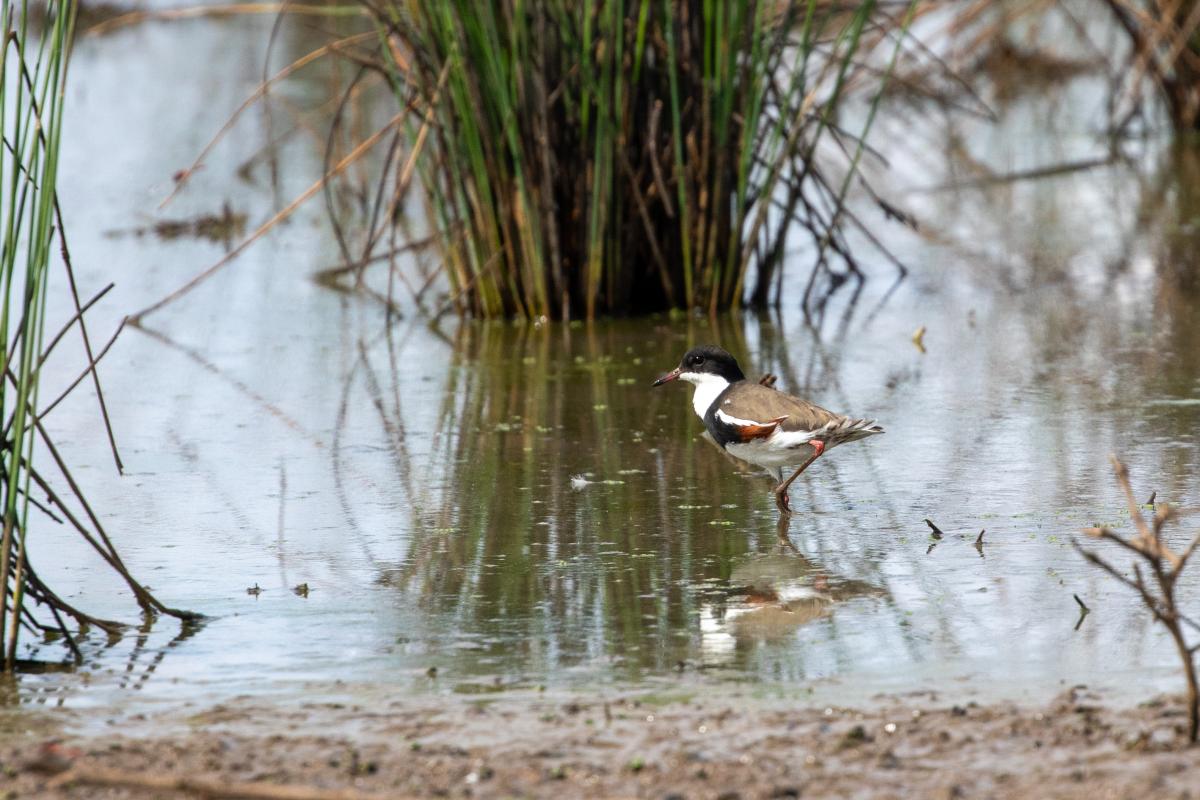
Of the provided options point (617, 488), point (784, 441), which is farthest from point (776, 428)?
point (617, 488)

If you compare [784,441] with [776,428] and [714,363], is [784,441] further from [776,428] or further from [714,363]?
[714,363]

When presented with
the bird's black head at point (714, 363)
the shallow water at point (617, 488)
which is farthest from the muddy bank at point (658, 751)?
the bird's black head at point (714, 363)

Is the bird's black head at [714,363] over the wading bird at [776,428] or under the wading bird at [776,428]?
over

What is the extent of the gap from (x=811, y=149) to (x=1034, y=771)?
14.4 feet

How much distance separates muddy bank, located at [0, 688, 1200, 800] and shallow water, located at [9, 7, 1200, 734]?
0.15 metres

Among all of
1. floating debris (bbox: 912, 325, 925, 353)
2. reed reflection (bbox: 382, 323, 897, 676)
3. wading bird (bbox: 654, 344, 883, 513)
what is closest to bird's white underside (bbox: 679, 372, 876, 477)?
wading bird (bbox: 654, 344, 883, 513)

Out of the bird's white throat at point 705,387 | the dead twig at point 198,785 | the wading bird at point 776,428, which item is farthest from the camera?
the bird's white throat at point 705,387

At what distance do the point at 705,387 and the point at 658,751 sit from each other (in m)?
2.31

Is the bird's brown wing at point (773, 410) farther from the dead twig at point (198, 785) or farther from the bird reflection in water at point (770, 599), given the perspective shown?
the dead twig at point (198, 785)

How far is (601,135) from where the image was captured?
270 inches

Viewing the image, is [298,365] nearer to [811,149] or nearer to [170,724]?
[811,149]

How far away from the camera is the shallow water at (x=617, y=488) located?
3.65 m

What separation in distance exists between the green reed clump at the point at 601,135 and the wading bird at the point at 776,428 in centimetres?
210

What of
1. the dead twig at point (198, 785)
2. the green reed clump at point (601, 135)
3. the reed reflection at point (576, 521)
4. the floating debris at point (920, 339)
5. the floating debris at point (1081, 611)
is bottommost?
the dead twig at point (198, 785)
